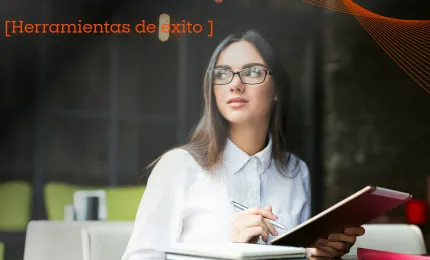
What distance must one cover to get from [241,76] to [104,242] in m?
0.91

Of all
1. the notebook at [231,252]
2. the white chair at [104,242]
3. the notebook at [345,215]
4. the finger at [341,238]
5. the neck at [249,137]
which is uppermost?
the neck at [249,137]

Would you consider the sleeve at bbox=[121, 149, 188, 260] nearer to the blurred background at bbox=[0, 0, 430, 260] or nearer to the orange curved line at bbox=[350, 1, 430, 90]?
the blurred background at bbox=[0, 0, 430, 260]

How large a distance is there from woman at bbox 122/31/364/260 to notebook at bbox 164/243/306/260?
865 mm

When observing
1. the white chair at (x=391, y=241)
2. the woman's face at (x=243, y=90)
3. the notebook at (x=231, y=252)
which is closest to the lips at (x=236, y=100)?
the woman's face at (x=243, y=90)

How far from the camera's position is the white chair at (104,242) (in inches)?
103

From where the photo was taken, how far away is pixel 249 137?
304 centimetres

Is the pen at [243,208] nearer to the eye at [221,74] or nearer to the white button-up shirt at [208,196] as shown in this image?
the white button-up shirt at [208,196]

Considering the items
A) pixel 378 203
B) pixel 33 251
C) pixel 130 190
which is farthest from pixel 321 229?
pixel 33 251

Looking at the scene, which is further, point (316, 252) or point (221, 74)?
point (221, 74)

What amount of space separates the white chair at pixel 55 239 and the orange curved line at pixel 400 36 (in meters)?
1.37

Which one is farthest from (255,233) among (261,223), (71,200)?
(71,200)

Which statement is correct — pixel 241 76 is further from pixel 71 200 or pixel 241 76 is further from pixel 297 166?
pixel 71 200

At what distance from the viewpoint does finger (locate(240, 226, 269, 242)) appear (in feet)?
8.18

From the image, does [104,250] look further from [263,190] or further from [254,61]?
[254,61]
